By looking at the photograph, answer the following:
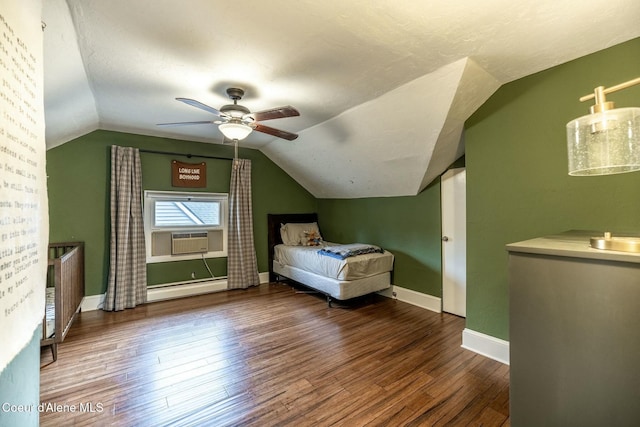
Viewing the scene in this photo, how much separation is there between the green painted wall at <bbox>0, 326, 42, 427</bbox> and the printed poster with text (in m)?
0.05

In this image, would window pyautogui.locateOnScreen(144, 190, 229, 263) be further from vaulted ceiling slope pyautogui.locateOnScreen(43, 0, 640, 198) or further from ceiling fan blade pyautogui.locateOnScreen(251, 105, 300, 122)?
ceiling fan blade pyautogui.locateOnScreen(251, 105, 300, 122)

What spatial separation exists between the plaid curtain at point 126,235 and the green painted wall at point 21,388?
3.12 meters

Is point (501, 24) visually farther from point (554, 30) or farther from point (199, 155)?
point (199, 155)

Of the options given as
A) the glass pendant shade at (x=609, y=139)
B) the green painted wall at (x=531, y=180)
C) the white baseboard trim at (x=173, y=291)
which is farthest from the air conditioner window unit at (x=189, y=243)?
the glass pendant shade at (x=609, y=139)

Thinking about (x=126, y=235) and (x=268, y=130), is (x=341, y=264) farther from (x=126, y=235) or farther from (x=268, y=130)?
(x=126, y=235)

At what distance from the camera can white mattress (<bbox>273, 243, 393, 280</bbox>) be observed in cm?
361

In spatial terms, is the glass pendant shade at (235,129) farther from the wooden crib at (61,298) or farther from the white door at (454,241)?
the white door at (454,241)

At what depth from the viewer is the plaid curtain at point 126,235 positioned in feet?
12.1

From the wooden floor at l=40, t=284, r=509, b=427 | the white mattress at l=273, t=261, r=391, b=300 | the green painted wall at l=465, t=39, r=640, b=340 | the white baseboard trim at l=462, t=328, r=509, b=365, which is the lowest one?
the wooden floor at l=40, t=284, r=509, b=427

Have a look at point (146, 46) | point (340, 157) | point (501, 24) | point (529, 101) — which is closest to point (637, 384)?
point (501, 24)

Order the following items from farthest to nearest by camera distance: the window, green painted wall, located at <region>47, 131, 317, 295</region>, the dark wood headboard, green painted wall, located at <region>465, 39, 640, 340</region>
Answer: the dark wood headboard → the window → green painted wall, located at <region>47, 131, 317, 295</region> → green painted wall, located at <region>465, 39, 640, 340</region>

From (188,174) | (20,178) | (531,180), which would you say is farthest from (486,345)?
(188,174)

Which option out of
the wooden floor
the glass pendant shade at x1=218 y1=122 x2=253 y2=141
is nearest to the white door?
the wooden floor

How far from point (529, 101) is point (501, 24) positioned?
88 centimetres
